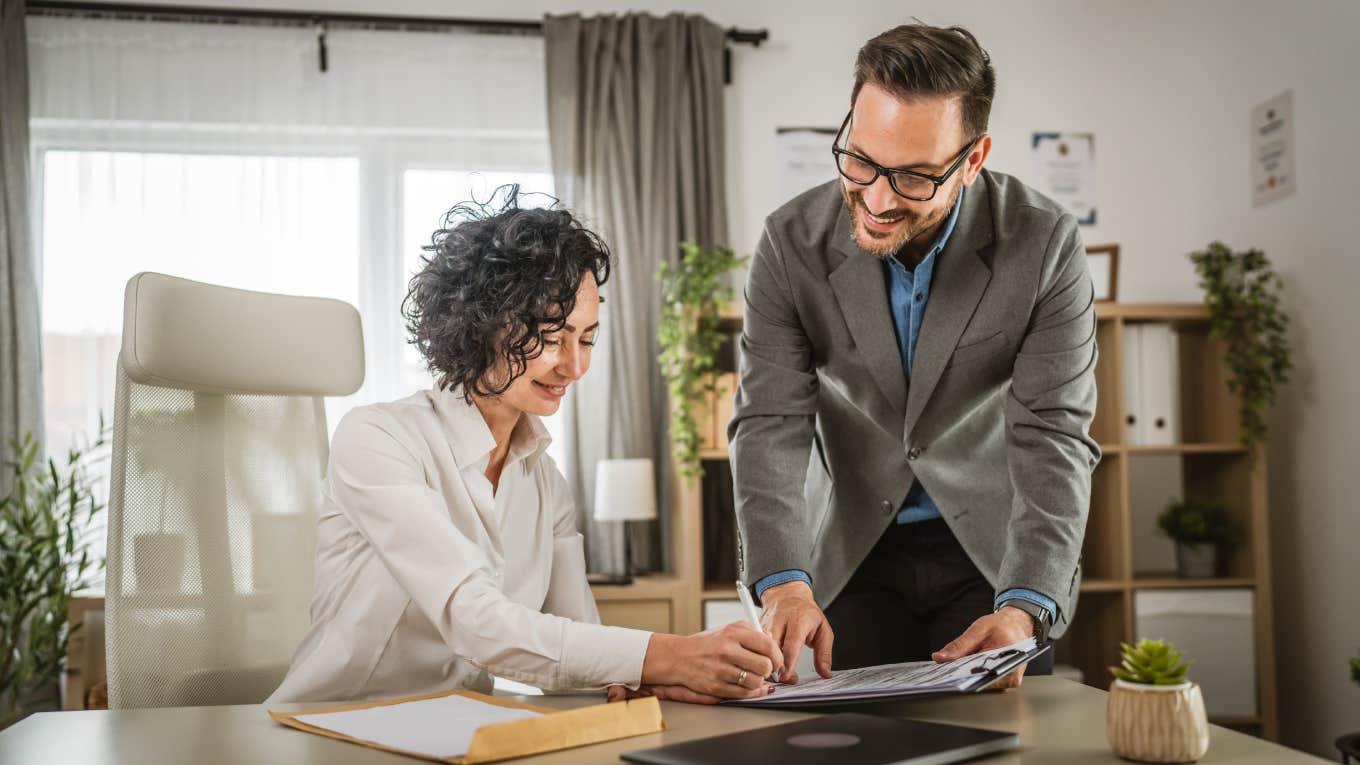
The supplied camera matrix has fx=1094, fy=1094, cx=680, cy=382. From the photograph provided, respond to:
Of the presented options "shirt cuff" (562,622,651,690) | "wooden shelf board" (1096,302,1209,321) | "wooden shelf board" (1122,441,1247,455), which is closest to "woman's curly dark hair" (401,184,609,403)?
"shirt cuff" (562,622,651,690)

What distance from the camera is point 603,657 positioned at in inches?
42.4

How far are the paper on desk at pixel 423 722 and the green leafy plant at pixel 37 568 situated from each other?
85.1 inches

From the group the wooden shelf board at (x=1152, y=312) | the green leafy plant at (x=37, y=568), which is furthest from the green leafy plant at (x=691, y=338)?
the green leafy plant at (x=37, y=568)

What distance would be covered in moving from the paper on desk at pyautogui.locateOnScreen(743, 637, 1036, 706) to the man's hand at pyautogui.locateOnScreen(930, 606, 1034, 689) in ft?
0.13

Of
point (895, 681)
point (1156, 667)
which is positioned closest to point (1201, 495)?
point (895, 681)

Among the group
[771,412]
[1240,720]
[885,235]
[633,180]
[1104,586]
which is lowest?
[1240,720]

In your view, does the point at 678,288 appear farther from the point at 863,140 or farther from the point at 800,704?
the point at 800,704

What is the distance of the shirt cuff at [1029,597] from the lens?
1.31m

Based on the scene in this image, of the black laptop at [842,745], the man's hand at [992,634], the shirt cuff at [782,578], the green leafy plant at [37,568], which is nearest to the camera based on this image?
the black laptop at [842,745]

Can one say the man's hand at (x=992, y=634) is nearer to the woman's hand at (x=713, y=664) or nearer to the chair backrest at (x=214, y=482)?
the woman's hand at (x=713, y=664)

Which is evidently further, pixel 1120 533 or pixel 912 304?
pixel 1120 533

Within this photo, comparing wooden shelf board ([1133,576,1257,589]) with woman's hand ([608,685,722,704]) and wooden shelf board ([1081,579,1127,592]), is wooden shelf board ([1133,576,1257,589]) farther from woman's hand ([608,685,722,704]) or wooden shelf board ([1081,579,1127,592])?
woman's hand ([608,685,722,704])

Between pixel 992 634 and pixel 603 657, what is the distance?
45 cm

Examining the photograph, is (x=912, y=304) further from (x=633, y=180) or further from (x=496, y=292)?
(x=633, y=180)
